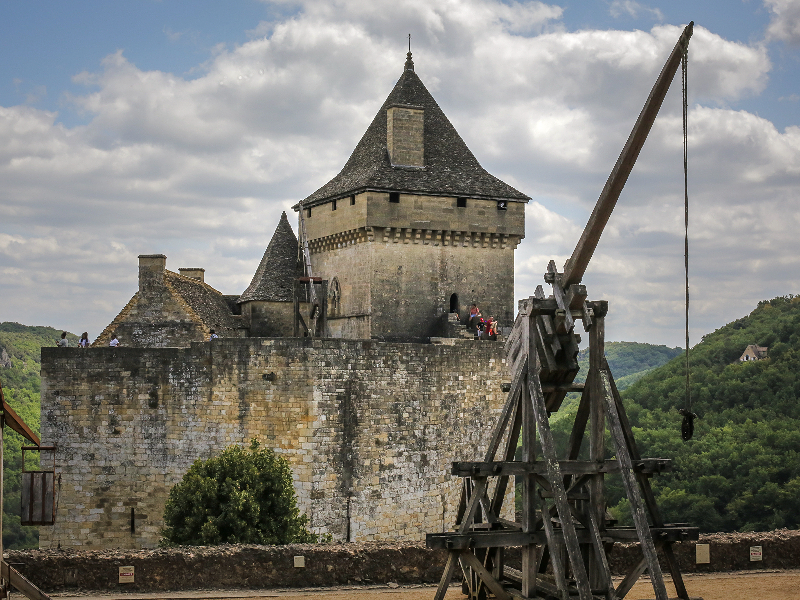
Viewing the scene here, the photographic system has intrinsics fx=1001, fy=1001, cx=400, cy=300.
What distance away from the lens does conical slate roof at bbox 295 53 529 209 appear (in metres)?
29.0

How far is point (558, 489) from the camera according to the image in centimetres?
1335

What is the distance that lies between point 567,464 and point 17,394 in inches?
2162

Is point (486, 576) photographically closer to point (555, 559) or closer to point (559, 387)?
point (555, 559)

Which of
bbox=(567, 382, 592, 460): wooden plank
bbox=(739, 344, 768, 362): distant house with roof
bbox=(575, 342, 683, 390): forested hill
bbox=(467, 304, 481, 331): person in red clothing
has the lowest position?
bbox=(567, 382, 592, 460): wooden plank

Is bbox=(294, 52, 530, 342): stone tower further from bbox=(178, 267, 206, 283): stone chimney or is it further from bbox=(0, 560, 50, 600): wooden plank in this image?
bbox=(0, 560, 50, 600): wooden plank

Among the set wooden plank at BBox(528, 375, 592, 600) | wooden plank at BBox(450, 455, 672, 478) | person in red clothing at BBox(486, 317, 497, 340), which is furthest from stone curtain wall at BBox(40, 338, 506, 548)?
wooden plank at BBox(528, 375, 592, 600)

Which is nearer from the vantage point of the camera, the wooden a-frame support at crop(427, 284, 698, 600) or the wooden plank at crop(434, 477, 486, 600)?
the wooden a-frame support at crop(427, 284, 698, 600)

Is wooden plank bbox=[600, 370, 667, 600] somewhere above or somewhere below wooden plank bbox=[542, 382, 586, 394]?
below

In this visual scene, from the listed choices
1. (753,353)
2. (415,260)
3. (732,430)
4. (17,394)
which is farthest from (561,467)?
(17,394)

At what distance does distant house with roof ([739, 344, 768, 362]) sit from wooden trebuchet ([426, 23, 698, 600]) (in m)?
52.1

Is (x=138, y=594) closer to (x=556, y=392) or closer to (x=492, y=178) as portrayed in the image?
(x=556, y=392)

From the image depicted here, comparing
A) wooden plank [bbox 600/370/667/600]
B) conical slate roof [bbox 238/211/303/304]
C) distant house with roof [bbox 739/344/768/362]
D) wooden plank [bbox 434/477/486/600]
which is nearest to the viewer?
wooden plank [bbox 600/370/667/600]

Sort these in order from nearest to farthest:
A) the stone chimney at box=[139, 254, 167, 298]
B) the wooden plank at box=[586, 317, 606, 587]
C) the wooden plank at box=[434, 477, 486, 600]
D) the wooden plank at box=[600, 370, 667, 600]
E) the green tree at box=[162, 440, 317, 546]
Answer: the wooden plank at box=[600, 370, 667, 600] → the wooden plank at box=[586, 317, 606, 587] → the wooden plank at box=[434, 477, 486, 600] → the green tree at box=[162, 440, 317, 546] → the stone chimney at box=[139, 254, 167, 298]

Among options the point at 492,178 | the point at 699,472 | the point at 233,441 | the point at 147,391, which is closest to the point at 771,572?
the point at 233,441
